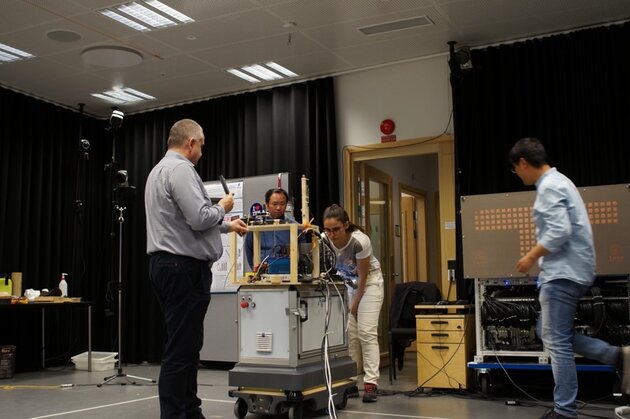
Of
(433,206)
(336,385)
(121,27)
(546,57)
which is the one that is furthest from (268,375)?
(433,206)

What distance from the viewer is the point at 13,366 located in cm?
637

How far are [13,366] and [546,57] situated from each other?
5834 mm

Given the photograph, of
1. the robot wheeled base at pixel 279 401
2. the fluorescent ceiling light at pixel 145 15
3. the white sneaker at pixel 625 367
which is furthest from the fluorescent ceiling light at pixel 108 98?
the white sneaker at pixel 625 367

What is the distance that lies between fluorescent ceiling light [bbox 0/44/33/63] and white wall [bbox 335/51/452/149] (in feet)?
10.2

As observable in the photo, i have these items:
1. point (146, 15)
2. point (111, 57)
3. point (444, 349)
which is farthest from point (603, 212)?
point (111, 57)

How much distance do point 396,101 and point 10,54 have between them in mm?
3773

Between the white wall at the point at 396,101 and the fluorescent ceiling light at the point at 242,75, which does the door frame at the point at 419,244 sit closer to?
the white wall at the point at 396,101

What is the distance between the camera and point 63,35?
570 cm

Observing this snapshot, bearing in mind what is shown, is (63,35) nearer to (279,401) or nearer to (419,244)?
(279,401)

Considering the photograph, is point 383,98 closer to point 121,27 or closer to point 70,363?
point 121,27

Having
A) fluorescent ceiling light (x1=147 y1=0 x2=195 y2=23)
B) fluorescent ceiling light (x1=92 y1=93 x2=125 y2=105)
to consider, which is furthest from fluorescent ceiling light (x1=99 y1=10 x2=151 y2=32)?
fluorescent ceiling light (x1=92 y1=93 x2=125 y2=105)

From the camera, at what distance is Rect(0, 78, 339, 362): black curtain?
22.6ft

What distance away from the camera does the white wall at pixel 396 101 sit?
20.7ft

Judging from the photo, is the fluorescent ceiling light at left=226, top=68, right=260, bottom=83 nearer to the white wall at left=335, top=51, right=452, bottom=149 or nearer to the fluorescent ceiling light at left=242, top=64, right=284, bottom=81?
the fluorescent ceiling light at left=242, top=64, right=284, bottom=81
